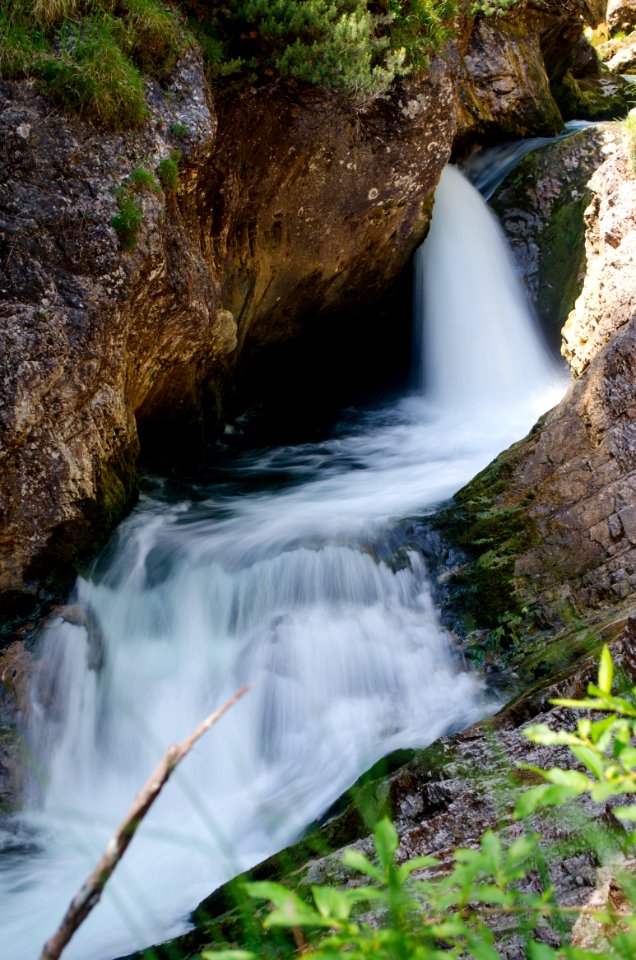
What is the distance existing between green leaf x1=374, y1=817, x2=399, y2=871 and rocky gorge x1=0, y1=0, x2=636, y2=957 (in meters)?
1.67

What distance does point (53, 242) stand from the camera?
5.18m

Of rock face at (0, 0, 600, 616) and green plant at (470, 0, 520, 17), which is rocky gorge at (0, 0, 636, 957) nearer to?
rock face at (0, 0, 600, 616)

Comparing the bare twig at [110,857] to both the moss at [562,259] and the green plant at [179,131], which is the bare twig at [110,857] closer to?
the green plant at [179,131]

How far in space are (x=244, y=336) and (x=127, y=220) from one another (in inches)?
131

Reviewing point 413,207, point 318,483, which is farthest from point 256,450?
point 413,207

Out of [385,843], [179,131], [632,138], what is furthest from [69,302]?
[385,843]

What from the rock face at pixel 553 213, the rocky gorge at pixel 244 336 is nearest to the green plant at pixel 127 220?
the rocky gorge at pixel 244 336

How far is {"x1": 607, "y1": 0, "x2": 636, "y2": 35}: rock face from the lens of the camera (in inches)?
630

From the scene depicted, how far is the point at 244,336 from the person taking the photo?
862 cm

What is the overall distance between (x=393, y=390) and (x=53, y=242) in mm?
5897

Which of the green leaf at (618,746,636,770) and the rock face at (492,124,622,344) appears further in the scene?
the rock face at (492,124,622,344)

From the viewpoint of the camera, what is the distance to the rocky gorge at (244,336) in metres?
4.80

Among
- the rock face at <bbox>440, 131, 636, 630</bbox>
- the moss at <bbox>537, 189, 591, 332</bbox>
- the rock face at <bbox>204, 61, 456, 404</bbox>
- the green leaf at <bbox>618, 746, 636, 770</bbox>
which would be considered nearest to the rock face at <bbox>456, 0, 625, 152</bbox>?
the moss at <bbox>537, 189, 591, 332</bbox>

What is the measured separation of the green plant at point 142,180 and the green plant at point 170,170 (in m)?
0.14
